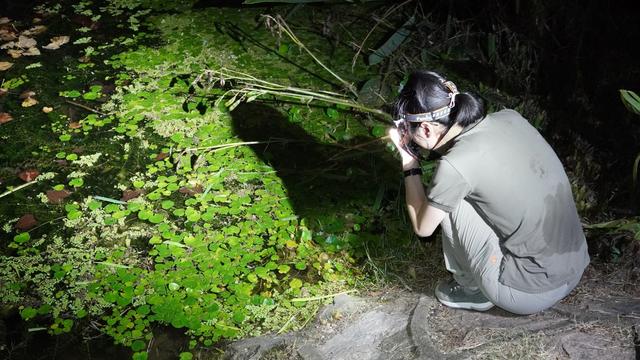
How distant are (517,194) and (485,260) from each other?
1.09 ft

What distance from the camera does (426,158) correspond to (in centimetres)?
355

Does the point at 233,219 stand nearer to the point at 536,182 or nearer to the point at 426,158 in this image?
the point at 426,158

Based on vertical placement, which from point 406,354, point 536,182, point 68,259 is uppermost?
point 536,182

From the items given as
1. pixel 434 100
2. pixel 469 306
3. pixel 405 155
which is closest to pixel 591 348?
pixel 469 306

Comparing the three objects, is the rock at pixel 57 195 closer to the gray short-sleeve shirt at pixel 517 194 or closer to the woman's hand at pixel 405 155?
the woman's hand at pixel 405 155

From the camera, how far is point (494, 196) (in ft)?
6.70

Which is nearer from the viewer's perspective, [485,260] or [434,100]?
[434,100]

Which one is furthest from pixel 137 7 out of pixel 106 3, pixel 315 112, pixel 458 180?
pixel 458 180

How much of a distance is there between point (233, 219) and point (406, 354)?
1.35 m

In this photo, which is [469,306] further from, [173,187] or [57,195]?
[57,195]

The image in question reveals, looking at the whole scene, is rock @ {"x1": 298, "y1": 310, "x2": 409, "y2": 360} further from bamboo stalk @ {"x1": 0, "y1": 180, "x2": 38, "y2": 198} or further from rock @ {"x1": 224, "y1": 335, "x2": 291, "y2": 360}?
bamboo stalk @ {"x1": 0, "y1": 180, "x2": 38, "y2": 198}

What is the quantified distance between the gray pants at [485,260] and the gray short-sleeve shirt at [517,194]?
0.03m

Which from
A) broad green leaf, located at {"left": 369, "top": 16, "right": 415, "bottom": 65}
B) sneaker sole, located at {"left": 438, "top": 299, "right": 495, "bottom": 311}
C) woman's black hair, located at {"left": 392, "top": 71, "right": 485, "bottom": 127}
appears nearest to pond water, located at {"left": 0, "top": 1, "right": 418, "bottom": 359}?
broad green leaf, located at {"left": 369, "top": 16, "right": 415, "bottom": 65}

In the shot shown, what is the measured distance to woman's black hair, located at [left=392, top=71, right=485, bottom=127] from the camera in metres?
2.05
